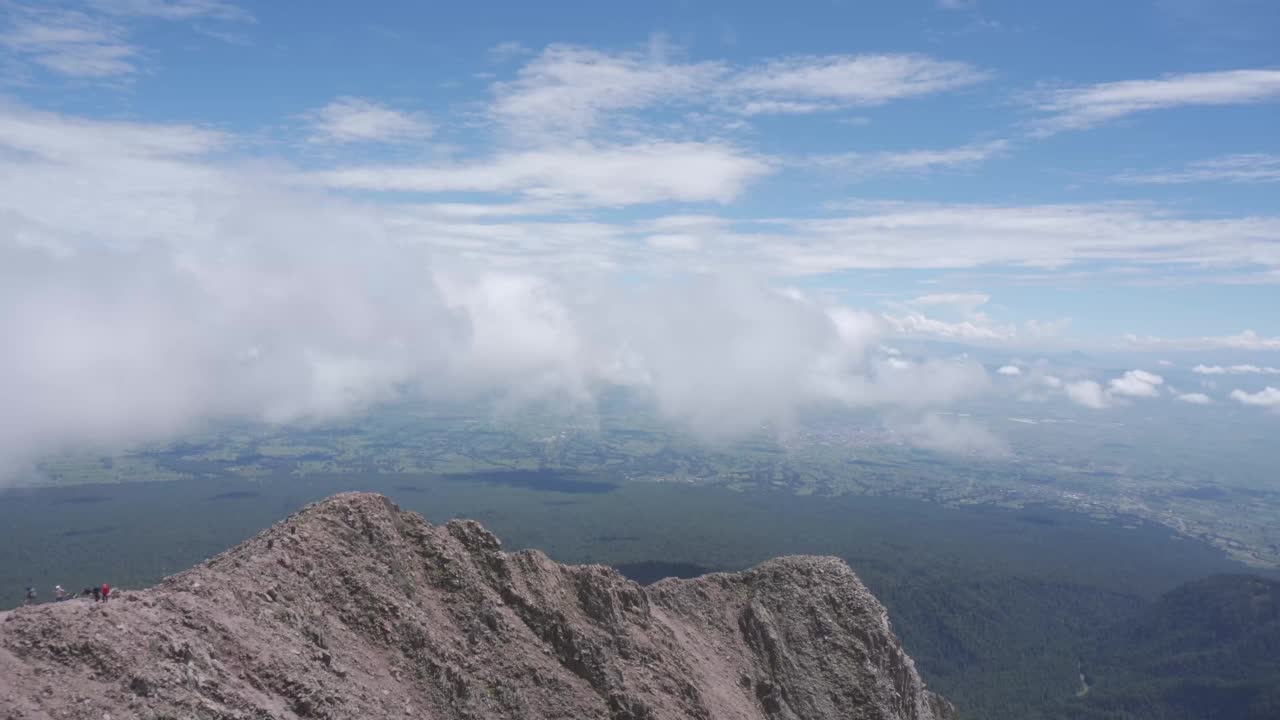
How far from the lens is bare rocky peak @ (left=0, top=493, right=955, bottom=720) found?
32281 mm

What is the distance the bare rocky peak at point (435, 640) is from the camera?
32281mm

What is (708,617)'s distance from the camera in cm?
7031

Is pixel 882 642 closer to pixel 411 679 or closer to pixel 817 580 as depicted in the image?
pixel 817 580

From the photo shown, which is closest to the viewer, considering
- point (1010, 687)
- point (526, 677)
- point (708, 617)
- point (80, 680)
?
point (80, 680)

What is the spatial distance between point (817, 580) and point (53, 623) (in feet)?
201

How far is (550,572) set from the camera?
2264 inches

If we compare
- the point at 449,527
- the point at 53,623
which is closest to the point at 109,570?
the point at 449,527

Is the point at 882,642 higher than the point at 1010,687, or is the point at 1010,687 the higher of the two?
the point at 882,642

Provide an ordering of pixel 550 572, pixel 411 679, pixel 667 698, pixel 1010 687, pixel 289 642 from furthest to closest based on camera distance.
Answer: pixel 1010 687 < pixel 550 572 < pixel 667 698 < pixel 411 679 < pixel 289 642

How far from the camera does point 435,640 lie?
46.8 meters

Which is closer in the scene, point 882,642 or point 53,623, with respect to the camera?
point 53,623

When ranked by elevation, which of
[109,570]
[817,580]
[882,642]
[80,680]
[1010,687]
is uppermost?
[80,680]

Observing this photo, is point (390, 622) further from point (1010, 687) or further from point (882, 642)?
point (1010, 687)

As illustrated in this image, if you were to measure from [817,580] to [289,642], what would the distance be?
50651mm
